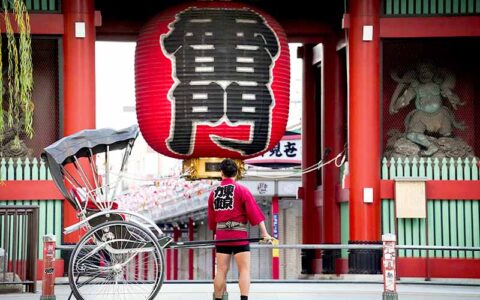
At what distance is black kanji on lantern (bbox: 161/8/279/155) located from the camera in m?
21.8

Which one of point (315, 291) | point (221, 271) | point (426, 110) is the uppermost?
point (426, 110)

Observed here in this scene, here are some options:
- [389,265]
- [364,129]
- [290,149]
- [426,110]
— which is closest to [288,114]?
[364,129]

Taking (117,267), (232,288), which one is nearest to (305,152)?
(232,288)

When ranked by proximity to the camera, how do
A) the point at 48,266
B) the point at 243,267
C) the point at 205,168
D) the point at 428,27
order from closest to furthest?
1. the point at 243,267
2. the point at 48,266
3. the point at 205,168
4. the point at 428,27

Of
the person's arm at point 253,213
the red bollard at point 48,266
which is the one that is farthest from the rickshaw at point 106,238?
the person's arm at point 253,213

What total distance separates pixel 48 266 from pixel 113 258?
3.16ft

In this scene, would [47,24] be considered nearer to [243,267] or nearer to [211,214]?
[211,214]

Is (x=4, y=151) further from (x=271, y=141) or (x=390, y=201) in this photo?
(x=390, y=201)

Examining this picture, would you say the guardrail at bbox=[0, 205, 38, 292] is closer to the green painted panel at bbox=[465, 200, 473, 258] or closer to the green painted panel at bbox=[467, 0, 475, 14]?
the green painted panel at bbox=[465, 200, 473, 258]

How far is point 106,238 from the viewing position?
46.6ft

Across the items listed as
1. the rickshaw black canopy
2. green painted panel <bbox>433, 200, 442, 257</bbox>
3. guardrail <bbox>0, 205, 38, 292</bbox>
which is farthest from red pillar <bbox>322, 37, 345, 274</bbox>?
the rickshaw black canopy

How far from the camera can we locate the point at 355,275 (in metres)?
22.4

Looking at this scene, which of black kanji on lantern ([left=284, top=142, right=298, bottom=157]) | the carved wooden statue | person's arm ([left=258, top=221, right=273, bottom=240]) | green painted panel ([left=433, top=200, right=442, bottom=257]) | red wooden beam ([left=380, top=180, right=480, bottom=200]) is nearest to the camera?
person's arm ([left=258, top=221, right=273, bottom=240])

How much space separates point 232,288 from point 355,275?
3.42 m
